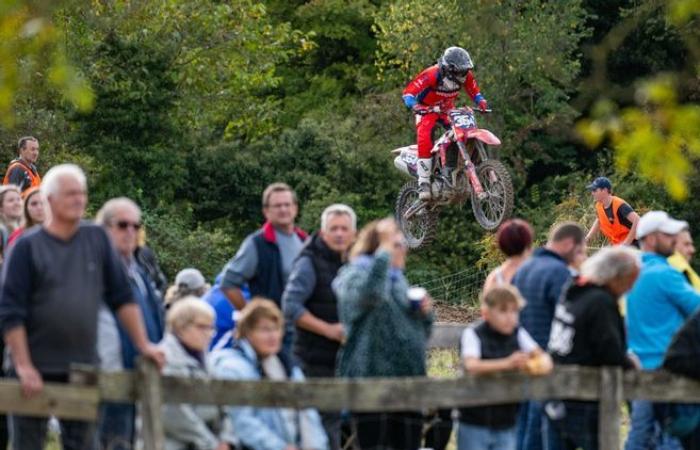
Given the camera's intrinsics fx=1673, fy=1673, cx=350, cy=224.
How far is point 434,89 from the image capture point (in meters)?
20.0

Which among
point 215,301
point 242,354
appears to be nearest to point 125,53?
point 215,301

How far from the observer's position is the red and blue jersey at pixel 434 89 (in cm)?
1970

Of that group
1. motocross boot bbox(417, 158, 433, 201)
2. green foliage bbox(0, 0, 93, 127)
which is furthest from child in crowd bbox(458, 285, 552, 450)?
motocross boot bbox(417, 158, 433, 201)

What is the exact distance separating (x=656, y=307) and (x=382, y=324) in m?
1.91

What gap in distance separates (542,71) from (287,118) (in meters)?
9.50

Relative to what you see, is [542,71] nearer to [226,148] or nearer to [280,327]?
[226,148]

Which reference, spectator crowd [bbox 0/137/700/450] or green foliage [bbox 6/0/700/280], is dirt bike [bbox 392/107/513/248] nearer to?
green foliage [bbox 6/0/700/280]

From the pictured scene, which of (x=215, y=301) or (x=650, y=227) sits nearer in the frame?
(x=650, y=227)

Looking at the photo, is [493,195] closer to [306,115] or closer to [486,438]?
[486,438]

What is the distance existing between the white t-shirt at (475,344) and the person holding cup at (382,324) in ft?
0.74

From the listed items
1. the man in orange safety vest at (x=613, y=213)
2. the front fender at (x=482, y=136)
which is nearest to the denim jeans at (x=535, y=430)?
the man in orange safety vest at (x=613, y=213)

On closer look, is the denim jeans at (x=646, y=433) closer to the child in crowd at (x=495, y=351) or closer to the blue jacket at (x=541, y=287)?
the blue jacket at (x=541, y=287)

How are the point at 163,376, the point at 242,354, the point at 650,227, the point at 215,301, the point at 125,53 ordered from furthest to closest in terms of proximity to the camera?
the point at 125,53, the point at 215,301, the point at 650,227, the point at 242,354, the point at 163,376

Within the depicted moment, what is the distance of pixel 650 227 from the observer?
987cm
